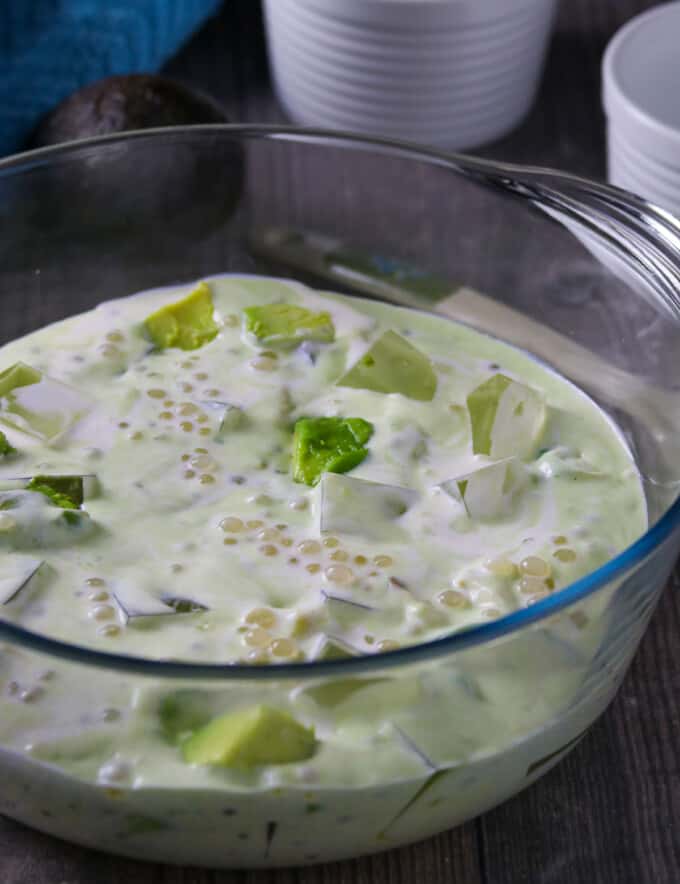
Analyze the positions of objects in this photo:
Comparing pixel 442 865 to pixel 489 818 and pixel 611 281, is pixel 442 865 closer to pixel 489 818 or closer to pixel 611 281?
pixel 489 818

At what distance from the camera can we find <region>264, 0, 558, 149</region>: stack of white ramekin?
1.97m

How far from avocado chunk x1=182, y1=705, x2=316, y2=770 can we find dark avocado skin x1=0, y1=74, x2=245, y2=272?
802mm

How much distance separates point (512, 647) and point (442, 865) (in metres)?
0.26

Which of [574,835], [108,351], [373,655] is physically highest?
[373,655]

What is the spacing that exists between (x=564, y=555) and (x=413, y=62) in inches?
A: 38.4

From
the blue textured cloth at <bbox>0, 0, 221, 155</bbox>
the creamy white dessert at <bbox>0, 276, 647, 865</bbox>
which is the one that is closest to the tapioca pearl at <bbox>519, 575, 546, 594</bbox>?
the creamy white dessert at <bbox>0, 276, 647, 865</bbox>

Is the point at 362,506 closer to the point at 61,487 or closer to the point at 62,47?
the point at 61,487

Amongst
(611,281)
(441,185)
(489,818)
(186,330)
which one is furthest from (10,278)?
(489,818)

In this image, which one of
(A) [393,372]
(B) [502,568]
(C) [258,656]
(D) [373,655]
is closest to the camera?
(D) [373,655]

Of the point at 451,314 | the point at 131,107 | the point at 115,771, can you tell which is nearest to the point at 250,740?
the point at 115,771

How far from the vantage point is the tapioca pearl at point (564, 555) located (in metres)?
1.26

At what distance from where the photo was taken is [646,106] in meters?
1.99

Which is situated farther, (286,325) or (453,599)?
(286,325)

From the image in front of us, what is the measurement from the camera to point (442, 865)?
1151 mm
